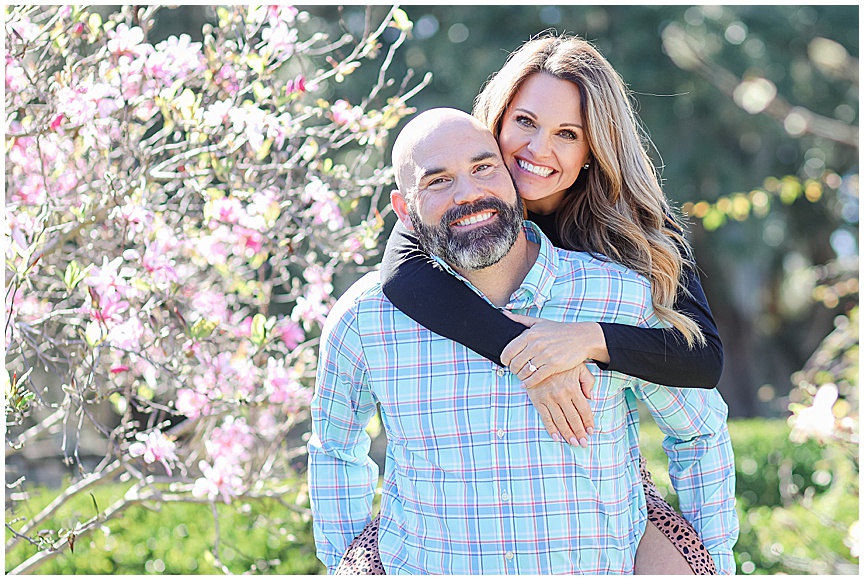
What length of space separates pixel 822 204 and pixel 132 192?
11933 millimetres

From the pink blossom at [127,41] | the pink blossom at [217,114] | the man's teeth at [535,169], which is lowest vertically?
the man's teeth at [535,169]

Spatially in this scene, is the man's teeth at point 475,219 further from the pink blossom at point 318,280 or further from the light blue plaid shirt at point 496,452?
the pink blossom at point 318,280

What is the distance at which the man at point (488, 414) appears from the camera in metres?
2.14

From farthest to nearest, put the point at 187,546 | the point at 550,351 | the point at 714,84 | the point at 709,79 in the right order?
1. the point at 714,84
2. the point at 709,79
3. the point at 187,546
4. the point at 550,351

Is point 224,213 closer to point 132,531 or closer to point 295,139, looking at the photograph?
point 295,139

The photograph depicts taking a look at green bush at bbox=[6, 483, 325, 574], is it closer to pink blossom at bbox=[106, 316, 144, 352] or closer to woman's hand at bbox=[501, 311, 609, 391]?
pink blossom at bbox=[106, 316, 144, 352]

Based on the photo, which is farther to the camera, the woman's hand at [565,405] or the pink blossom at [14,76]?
the pink blossom at [14,76]

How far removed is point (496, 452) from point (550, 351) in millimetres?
273

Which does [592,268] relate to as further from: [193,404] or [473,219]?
[193,404]

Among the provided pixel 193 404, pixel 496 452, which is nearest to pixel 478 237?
pixel 496 452

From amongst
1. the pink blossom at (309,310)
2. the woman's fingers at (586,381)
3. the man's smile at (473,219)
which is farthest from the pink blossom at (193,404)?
the woman's fingers at (586,381)

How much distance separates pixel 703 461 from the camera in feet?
7.71

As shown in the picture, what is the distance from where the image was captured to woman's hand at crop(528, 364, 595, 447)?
212cm

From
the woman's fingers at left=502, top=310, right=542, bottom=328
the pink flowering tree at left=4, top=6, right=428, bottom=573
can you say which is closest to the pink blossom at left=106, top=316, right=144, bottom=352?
the pink flowering tree at left=4, top=6, right=428, bottom=573
